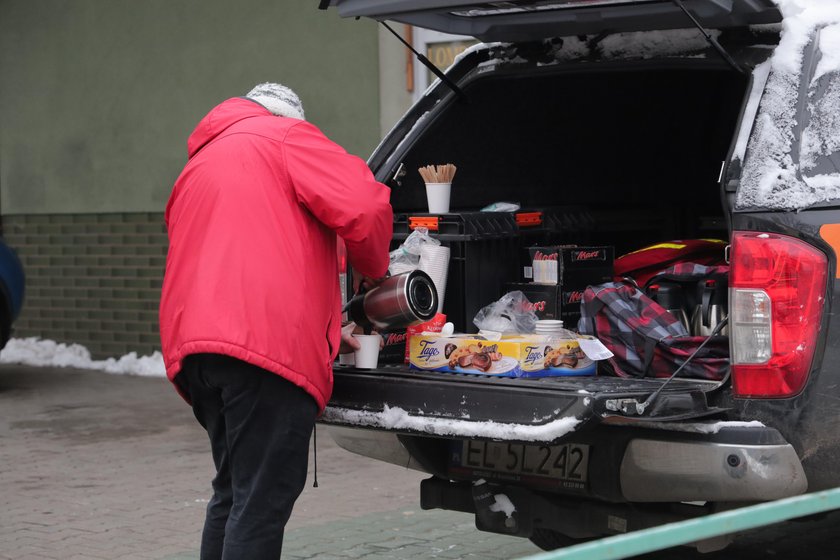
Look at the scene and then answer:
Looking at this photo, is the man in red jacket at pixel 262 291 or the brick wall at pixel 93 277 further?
the brick wall at pixel 93 277

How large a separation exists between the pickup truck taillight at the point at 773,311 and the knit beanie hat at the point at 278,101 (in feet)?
4.65

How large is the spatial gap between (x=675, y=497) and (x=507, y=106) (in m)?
2.05

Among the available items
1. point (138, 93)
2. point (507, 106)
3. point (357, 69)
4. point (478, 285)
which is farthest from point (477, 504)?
point (138, 93)

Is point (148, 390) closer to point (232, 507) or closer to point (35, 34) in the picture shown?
point (35, 34)

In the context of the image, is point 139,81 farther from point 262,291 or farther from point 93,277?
point 262,291

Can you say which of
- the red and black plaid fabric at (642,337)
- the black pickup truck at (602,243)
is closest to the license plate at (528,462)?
the black pickup truck at (602,243)

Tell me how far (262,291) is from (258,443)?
458mm

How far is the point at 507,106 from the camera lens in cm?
552

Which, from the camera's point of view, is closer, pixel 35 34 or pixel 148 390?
pixel 148 390

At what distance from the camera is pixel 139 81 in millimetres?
11211

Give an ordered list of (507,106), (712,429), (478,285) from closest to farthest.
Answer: (712,429), (478,285), (507,106)

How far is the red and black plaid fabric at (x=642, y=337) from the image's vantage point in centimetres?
428

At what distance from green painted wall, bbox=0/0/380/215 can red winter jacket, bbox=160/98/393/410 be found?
564cm

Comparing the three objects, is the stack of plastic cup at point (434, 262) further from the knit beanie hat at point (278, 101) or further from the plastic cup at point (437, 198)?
the knit beanie hat at point (278, 101)
